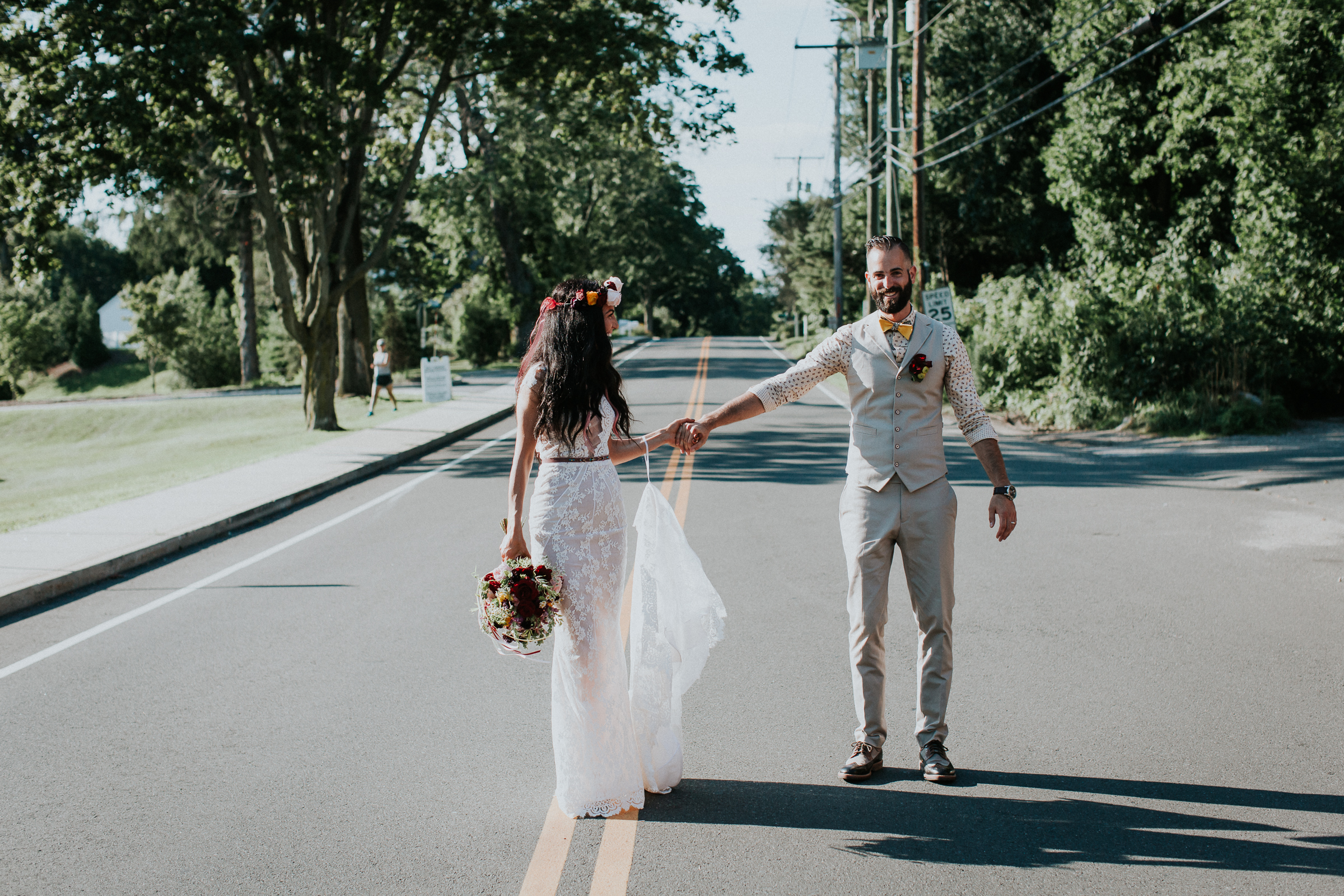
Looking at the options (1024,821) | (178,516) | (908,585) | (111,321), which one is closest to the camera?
(1024,821)

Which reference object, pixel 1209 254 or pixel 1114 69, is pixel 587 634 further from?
pixel 1209 254

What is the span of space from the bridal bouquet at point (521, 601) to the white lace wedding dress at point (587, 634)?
0.07 meters

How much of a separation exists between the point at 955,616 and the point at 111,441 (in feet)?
86.6

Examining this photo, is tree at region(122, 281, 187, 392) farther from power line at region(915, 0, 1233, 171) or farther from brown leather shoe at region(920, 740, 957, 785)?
brown leather shoe at region(920, 740, 957, 785)

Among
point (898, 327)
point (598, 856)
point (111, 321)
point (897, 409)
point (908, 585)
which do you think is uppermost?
point (111, 321)

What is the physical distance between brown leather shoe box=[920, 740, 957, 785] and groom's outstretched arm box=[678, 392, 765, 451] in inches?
61.7

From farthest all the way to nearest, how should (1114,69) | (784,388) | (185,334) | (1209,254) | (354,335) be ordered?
(185,334), (354,335), (1209,254), (1114,69), (784,388)

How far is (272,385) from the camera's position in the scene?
40250 millimetres

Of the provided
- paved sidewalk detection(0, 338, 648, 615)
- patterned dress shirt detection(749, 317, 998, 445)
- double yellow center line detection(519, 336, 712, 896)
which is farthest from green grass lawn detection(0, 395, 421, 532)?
patterned dress shirt detection(749, 317, 998, 445)

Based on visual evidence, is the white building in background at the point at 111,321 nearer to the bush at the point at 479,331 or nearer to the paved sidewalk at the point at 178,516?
the bush at the point at 479,331

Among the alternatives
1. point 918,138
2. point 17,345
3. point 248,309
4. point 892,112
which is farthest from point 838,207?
point 17,345

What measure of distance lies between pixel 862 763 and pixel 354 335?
94.8ft

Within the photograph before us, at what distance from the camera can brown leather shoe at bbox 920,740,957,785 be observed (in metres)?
4.41

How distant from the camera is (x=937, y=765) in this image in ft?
14.5
